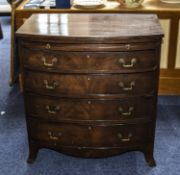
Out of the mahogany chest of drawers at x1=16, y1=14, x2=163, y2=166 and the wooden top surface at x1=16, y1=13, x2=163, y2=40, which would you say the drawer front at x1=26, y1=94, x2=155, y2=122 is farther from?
the wooden top surface at x1=16, y1=13, x2=163, y2=40

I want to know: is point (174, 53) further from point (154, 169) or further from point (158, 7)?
point (154, 169)

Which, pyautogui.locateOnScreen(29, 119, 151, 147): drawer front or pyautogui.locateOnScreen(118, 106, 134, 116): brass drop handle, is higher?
pyautogui.locateOnScreen(118, 106, 134, 116): brass drop handle

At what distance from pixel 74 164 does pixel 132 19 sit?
2.91ft

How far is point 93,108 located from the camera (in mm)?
1835

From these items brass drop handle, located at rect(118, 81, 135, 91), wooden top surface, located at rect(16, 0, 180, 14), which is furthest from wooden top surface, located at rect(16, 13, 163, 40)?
wooden top surface, located at rect(16, 0, 180, 14)

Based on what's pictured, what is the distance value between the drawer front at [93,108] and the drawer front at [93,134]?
0.05 meters

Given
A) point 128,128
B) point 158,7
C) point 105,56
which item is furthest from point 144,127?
point 158,7

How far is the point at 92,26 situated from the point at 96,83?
0.31 m

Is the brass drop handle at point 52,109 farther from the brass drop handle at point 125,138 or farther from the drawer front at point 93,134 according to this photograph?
the brass drop handle at point 125,138

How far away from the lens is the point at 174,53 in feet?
8.59

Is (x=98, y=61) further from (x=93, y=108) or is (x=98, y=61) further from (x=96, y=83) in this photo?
(x=93, y=108)

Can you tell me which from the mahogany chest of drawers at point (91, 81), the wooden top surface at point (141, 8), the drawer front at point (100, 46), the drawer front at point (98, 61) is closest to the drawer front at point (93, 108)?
the mahogany chest of drawers at point (91, 81)

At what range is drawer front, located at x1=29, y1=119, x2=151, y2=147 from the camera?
1.89 meters

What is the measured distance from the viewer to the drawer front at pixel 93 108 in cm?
183
